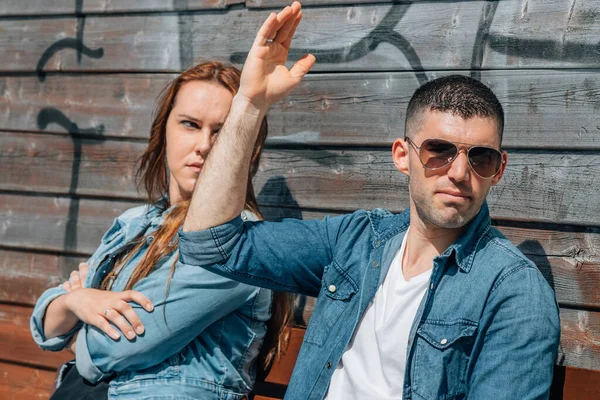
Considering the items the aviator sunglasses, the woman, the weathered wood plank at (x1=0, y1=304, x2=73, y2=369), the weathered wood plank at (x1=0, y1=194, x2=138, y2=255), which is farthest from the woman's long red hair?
the weathered wood plank at (x1=0, y1=304, x2=73, y2=369)

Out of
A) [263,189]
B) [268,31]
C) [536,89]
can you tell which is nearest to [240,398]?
[263,189]

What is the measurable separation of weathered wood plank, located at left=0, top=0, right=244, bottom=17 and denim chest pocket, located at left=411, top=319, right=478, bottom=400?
73.2 inches

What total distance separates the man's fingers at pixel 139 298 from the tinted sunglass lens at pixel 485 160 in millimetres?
1147

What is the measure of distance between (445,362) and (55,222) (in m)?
2.39

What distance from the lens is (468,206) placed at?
217 centimetres

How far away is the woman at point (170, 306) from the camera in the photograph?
2547 millimetres

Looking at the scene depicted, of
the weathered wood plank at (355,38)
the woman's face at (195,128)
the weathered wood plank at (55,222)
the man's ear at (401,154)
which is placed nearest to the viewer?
the man's ear at (401,154)

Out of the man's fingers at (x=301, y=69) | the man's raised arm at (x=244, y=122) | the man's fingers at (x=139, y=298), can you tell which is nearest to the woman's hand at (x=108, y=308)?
the man's fingers at (x=139, y=298)

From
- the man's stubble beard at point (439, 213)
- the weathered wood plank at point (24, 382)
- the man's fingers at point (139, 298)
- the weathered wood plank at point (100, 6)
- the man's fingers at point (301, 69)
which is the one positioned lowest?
the weathered wood plank at point (24, 382)

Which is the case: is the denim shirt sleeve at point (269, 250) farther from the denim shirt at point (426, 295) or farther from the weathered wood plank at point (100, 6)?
the weathered wood plank at point (100, 6)

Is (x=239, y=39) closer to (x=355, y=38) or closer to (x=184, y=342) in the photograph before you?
(x=355, y=38)

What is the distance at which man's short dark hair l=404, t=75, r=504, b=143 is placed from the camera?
7.13 feet

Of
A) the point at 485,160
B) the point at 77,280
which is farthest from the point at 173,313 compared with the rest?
the point at 485,160

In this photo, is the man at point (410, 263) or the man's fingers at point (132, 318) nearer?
the man at point (410, 263)
